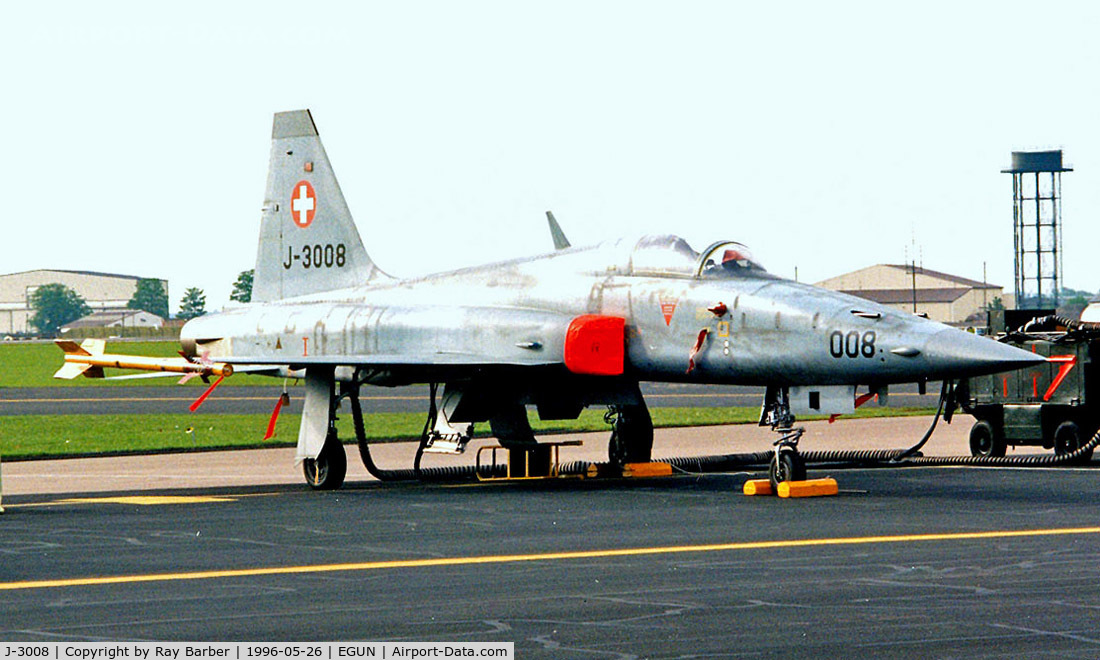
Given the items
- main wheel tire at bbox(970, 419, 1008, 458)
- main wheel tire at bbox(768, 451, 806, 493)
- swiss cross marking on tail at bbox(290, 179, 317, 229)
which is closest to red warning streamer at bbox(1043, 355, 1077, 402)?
main wheel tire at bbox(970, 419, 1008, 458)

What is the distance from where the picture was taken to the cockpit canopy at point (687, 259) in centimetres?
1928

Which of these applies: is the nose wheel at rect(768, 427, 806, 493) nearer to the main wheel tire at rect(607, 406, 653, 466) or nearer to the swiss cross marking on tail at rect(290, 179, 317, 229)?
the main wheel tire at rect(607, 406, 653, 466)

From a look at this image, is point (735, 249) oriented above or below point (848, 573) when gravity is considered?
above

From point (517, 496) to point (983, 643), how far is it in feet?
35.3

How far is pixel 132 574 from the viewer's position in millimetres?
11859

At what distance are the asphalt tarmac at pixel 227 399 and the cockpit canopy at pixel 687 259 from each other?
18.1 meters

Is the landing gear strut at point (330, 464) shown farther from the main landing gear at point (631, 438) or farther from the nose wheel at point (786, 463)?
the nose wheel at point (786, 463)

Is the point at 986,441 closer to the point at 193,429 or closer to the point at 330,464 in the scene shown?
the point at 330,464

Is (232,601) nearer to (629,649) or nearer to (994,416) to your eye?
(629,649)

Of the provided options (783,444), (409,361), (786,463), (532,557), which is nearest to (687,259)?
(783,444)

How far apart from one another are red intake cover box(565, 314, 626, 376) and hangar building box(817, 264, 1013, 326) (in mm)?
140370

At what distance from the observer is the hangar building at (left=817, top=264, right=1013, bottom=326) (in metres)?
162

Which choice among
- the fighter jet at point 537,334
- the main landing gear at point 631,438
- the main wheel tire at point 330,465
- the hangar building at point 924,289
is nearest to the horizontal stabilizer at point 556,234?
the fighter jet at point 537,334

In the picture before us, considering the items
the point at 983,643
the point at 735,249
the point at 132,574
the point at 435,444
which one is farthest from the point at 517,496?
the point at 983,643
